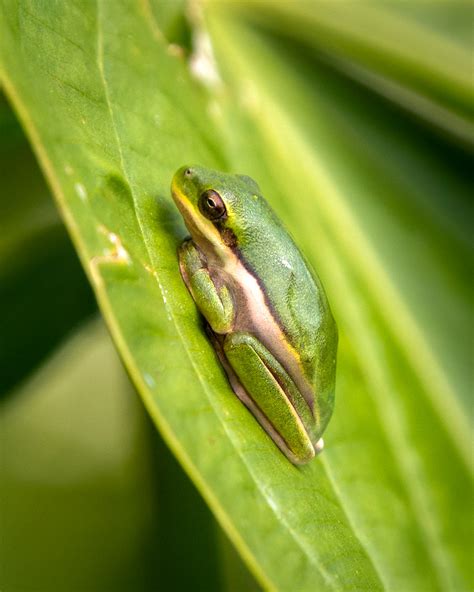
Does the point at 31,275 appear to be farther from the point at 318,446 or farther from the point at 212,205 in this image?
the point at 318,446

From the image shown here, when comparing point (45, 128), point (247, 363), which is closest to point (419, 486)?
point (247, 363)

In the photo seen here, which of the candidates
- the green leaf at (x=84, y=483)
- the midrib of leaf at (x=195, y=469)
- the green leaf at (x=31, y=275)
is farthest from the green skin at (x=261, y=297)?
the green leaf at (x=31, y=275)

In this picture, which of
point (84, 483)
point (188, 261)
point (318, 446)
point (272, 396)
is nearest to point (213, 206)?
point (188, 261)

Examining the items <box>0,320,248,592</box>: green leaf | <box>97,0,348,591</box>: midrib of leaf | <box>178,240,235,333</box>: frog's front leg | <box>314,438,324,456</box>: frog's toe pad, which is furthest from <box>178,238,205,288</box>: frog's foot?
<box>0,320,248,592</box>: green leaf

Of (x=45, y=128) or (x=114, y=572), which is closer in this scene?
(x=45, y=128)

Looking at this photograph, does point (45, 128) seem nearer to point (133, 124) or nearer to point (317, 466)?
point (133, 124)

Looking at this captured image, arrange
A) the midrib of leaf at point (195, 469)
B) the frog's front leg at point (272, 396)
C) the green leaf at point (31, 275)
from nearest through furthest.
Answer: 1. the midrib of leaf at point (195, 469)
2. the frog's front leg at point (272, 396)
3. the green leaf at point (31, 275)

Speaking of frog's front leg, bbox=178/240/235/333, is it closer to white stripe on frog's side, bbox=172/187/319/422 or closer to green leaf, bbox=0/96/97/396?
white stripe on frog's side, bbox=172/187/319/422

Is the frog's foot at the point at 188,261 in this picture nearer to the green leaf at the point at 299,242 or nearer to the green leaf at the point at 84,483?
the green leaf at the point at 299,242
